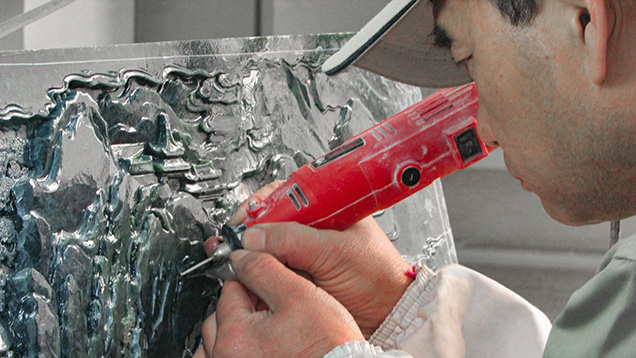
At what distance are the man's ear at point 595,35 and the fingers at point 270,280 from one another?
1.51ft

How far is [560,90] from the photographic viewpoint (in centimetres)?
55

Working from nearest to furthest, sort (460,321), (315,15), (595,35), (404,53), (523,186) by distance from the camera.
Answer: (595,35) < (523,186) < (404,53) < (460,321) < (315,15)

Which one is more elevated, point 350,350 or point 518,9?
point 518,9

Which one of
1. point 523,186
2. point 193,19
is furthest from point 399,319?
point 193,19

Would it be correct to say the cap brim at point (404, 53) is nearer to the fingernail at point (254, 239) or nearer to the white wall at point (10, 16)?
the fingernail at point (254, 239)

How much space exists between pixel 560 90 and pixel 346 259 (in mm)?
463

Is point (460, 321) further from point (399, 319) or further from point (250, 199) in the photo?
point (250, 199)

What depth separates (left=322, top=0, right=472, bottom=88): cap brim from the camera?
0.67 m

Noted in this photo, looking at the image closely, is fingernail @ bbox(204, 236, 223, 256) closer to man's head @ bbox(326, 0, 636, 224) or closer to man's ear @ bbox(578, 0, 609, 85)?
man's head @ bbox(326, 0, 636, 224)

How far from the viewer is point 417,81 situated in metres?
0.83

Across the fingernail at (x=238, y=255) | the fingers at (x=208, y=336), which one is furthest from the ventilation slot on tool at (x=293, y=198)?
the fingers at (x=208, y=336)

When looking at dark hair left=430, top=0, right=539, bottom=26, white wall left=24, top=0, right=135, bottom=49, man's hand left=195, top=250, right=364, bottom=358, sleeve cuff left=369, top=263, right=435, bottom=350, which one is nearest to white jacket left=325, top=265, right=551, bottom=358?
sleeve cuff left=369, top=263, right=435, bottom=350

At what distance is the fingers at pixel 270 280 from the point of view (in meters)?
0.79

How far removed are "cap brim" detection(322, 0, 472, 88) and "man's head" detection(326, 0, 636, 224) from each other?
0.07 m
